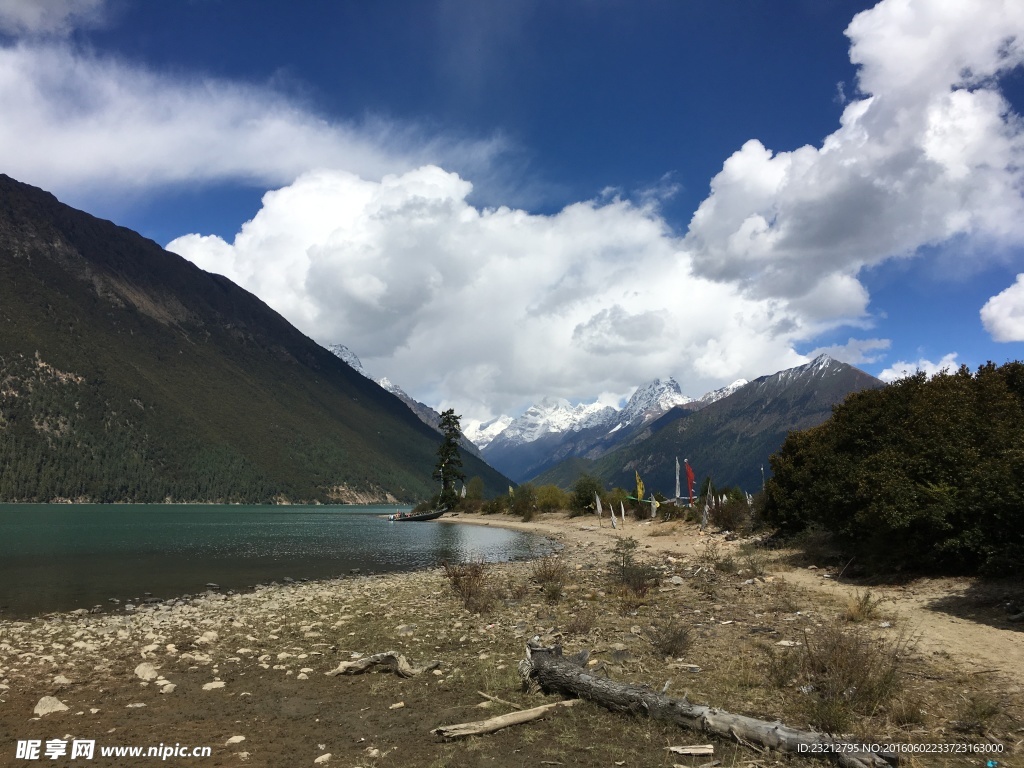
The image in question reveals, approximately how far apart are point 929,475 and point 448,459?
314ft

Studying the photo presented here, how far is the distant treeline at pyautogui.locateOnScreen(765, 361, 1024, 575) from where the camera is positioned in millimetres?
15836

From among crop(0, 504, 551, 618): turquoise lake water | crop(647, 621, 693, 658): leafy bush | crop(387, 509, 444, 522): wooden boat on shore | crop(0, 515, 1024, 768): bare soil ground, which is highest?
crop(647, 621, 693, 658): leafy bush

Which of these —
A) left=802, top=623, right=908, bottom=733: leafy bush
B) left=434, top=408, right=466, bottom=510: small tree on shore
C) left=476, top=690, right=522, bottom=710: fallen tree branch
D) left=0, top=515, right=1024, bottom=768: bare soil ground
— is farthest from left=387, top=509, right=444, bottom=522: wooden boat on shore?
left=802, top=623, right=908, bottom=733: leafy bush

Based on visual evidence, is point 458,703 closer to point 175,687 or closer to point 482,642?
point 482,642

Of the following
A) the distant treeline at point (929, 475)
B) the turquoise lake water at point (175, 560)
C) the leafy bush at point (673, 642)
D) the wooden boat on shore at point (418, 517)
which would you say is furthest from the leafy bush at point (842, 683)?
the wooden boat on shore at point (418, 517)

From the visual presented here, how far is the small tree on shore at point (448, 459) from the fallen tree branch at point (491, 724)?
90643mm

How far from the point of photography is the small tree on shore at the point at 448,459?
105 metres

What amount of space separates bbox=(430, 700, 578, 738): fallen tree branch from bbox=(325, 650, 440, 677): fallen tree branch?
3.21m

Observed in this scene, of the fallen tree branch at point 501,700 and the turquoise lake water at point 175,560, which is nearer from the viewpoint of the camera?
the fallen tree branch at point 501,700

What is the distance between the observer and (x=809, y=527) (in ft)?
97.2

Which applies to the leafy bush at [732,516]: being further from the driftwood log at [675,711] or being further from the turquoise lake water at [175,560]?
the driftwood log at [675,711]

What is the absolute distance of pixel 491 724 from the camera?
826 cm

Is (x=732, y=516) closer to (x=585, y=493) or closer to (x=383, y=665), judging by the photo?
(x=383, y=665)

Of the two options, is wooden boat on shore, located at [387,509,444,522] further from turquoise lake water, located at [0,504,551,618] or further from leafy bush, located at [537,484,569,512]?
turquoise lake water, located at [0,504,551,618]
